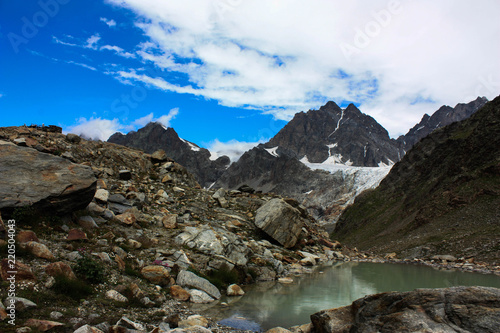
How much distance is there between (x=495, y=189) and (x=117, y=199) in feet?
151

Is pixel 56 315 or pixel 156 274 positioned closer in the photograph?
pixel 56 315

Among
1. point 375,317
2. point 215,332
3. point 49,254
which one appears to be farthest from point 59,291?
point 375,317

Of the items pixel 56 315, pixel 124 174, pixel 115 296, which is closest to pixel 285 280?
pixel 115 296

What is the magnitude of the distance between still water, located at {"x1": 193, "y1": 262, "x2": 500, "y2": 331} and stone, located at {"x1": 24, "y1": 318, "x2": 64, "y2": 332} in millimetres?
4643

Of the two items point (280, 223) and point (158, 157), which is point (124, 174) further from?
point (280, 223)

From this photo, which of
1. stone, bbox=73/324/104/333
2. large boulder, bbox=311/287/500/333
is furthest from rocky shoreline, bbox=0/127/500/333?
large boulder, bbox=311/287/500/333

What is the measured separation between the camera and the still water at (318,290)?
9852mm

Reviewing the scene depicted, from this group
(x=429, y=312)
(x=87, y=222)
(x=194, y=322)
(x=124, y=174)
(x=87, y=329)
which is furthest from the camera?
(x=124, y=174)

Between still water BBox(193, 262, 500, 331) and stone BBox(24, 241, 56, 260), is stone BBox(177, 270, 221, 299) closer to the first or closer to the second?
still water BBox(193, 262, 500, 331)

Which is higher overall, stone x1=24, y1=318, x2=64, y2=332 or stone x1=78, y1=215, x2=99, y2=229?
stone x1=78, y1=215, x2=99, y2=229

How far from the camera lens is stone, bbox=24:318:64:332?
19.1 feet

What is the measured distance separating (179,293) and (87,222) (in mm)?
5385

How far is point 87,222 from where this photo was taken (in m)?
12.9

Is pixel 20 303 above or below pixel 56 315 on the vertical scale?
above
